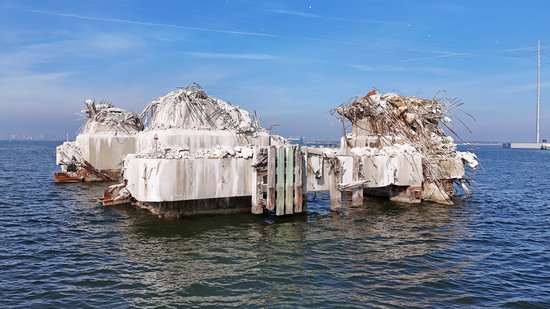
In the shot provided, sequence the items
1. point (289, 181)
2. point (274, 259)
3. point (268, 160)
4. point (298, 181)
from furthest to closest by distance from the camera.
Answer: point (298, 181) < point (289, 181) < point (268, 160) < point (274, 259)

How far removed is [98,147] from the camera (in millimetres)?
36531

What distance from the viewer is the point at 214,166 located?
18500 mm

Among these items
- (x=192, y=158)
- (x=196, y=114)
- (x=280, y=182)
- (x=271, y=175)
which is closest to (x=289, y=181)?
(x=280, y=182)

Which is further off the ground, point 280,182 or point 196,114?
point 196,114

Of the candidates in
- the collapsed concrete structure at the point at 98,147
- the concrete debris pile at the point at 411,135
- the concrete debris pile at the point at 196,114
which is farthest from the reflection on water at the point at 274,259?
the collapsed concrete structure at the point at 98,147

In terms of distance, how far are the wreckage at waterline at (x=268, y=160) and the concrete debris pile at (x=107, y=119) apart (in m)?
2.92

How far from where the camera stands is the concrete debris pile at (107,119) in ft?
127

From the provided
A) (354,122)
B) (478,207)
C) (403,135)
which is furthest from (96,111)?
(478,207)

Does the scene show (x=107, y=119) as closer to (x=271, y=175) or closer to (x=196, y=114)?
(x=196, y=114)

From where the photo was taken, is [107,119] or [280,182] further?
[107,119]

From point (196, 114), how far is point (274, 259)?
11622 millimetres

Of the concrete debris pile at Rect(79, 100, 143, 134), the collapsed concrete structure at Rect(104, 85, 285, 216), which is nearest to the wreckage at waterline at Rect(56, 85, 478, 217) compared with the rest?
the collapsed concrete structure at Rect(104, 85, 285, 216)

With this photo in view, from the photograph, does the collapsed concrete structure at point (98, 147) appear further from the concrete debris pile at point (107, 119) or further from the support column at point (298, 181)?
the support column at point (298, 181)

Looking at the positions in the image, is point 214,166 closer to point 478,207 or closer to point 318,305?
point 318,305
